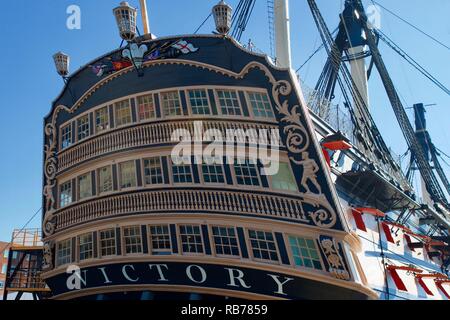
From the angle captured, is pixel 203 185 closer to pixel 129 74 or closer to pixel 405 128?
pixel 129 74

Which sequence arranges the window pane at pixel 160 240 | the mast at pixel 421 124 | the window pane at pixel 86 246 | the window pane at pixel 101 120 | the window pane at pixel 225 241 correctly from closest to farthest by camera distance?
1. the window pane at pixel 225 241
2. the window pane at pixel 160 240
3. the window pane at pixel 86 246
4. the window pane at pixel 101 120
5. the mast at pixel 421 124

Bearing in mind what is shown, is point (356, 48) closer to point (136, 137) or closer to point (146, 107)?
point (146, 107)

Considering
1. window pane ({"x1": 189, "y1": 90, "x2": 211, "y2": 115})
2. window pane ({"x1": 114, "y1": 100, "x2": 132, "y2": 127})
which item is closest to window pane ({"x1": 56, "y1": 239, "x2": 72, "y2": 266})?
window pane ({"x1": 114, "y1": 100, "x2": 132, "y2": 127})

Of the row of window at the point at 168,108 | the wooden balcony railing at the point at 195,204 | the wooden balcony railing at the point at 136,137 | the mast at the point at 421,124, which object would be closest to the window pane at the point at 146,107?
the row of window at the point at 168,108

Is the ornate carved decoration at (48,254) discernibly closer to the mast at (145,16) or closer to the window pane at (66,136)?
the window pane at (66,136)

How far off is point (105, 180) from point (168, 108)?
3.36 meters

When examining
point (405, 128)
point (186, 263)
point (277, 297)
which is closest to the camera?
point (277, 297)

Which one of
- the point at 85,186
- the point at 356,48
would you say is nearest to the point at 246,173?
the point at 85,186

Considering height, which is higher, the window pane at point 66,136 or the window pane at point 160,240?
the window pane at point 66,136

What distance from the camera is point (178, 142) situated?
1518 cm

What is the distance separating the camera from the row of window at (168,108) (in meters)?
14.9

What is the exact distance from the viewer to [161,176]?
50.7ft

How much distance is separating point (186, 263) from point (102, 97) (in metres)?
6.53
